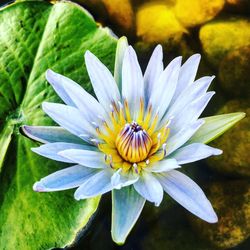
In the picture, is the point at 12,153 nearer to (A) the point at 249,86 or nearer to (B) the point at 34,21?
(B) the point at 34,21

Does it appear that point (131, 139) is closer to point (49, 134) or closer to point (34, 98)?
point (49, 134)

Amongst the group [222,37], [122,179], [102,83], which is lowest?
[222,37]

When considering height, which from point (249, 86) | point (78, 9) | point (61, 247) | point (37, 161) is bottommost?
point (249, 86)

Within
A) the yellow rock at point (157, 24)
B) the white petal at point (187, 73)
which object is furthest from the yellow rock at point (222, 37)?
the white petal at point (187, 73)

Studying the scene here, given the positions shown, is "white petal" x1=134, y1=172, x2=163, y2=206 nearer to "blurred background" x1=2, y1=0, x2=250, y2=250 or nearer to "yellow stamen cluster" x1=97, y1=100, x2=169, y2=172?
"yellow stamen cluster" x1=97, y1=100, x2=169, y2=172

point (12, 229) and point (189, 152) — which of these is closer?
point (189, 152)

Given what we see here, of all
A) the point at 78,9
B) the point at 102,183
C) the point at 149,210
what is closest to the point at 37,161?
the point at 102,183

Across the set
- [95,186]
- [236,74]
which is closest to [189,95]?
[95,186]

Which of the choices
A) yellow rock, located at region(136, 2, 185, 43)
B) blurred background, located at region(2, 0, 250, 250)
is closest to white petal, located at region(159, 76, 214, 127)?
blurred background, located at region(2, 0, 250, 250)
